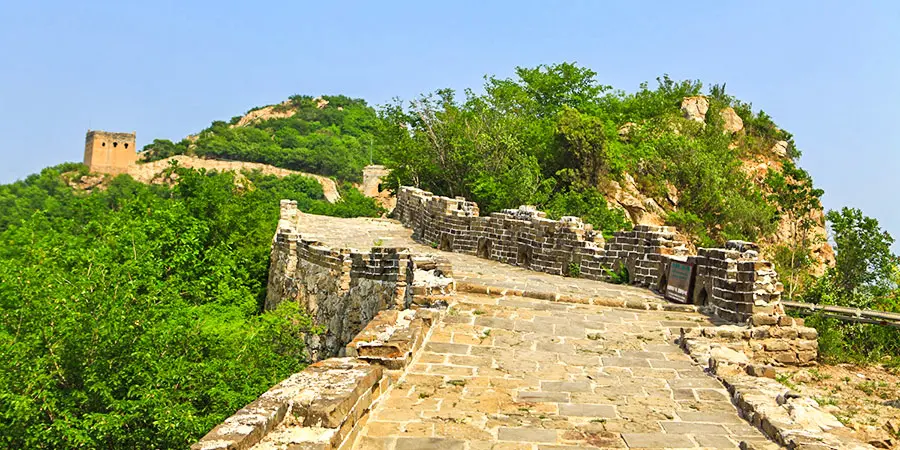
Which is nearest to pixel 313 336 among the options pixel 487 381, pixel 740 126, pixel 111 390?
pixel 111 390

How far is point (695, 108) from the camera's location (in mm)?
30797

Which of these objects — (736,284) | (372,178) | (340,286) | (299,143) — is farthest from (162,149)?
(736,284)

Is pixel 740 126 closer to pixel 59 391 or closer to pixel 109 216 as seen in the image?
pixel 109 216

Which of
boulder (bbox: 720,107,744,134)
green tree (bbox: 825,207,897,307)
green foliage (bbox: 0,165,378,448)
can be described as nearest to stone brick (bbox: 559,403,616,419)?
green foliage (bbox: 0,165,378,448)

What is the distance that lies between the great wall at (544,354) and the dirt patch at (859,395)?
1.27ft

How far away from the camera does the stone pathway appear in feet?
16.3

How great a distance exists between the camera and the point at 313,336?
13.1 metres

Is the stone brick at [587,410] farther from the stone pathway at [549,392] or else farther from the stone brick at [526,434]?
the stone brick at [526,434]

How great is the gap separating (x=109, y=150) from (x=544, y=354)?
79788 mm

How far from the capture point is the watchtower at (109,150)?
7681cm

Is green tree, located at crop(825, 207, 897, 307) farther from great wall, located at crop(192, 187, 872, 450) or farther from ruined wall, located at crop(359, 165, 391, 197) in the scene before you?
ruined wall, located at crop(359, 165, 391, 197)

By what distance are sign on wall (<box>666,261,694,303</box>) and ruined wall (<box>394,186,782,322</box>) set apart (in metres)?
0.12

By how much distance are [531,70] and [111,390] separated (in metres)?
25.8

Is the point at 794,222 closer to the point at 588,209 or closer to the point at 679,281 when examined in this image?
the point at 588,209
